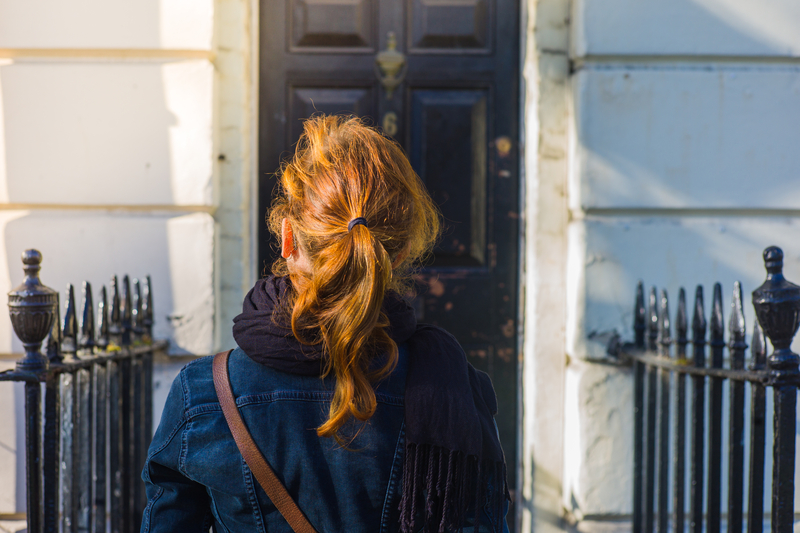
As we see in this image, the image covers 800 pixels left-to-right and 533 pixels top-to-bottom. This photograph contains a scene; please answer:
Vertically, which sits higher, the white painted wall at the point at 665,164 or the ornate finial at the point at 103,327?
the white painted wall at the point at 665,164

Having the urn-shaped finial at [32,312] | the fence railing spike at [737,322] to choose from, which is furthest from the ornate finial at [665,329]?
the urn-shaped finial at [32,312]

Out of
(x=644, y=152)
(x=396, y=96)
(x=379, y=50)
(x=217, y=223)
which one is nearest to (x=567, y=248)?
(x=644, y=152)

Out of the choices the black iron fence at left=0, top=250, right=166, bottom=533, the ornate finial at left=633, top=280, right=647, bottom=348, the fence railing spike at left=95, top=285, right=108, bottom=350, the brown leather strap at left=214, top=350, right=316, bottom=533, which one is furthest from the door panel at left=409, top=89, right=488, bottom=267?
the brown leather strap at left=214, top=350, right=316, bottom=533

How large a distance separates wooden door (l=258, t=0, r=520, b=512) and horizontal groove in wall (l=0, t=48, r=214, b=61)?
41cm

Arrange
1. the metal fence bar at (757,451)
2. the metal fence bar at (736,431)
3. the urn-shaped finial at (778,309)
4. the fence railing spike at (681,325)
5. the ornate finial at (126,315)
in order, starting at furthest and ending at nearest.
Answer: the ornate finial at (126,315) → the fence railing spike at (681,325) → the metal fence bar at (736,431) → the metal fence bar at (757,451) → the urn-shaped finial at (778,309)

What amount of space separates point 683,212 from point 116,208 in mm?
2558

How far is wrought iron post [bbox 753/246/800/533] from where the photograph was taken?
4.95 ft

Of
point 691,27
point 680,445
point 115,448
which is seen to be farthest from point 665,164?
point 115,448

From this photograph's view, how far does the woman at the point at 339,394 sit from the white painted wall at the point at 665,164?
5.35 feet

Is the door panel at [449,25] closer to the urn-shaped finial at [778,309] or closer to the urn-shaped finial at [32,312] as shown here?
the urn-shaped finial at [778,309]

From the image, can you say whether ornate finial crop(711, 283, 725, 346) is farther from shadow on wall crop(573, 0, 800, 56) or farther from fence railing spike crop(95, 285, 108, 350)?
fence railing spike crop(95, 285, 108, 350)

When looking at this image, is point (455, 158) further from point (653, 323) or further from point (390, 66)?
point (653, 323)

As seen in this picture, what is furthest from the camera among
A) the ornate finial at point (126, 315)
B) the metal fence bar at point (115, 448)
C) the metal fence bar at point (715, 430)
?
the ornate finial at point (126, 315)

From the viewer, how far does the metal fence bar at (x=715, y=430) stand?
1887 millimetres
